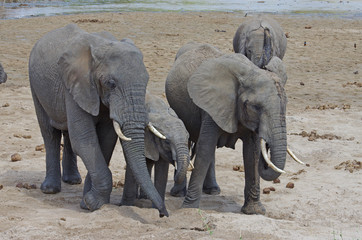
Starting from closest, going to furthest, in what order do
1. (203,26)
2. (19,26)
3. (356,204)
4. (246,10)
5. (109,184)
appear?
(109,184) < (356,204) < (19,26) < (203,26) < (246,10)

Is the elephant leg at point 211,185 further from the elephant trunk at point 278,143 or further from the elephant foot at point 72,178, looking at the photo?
the elephant trunk at point 278,143

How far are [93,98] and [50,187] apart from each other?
4.62 ft

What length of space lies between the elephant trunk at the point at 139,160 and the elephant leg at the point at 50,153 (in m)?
1.39

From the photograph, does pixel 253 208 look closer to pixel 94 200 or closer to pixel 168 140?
pixel 168 140

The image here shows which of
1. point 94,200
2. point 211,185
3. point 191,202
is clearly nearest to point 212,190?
point 211,185

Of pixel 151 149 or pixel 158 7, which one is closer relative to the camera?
pixel 151 149

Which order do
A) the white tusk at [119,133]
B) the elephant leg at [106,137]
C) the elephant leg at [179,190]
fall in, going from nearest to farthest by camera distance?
the white tusk at [119,133] < the elephant leg at [106,137] < the elephant leg at [179,190]

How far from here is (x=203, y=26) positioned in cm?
1930

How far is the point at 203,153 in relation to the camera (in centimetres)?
557

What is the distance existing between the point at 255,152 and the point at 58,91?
1.82 metres

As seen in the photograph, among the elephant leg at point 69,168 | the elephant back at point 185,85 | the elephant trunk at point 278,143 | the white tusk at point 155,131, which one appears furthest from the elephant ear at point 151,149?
the elephant leg at point 69,168

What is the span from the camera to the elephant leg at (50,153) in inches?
→ 248

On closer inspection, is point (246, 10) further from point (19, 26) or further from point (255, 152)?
point (255, 152)

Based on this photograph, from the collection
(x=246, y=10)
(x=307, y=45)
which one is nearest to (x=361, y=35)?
(x=307, y=45)
